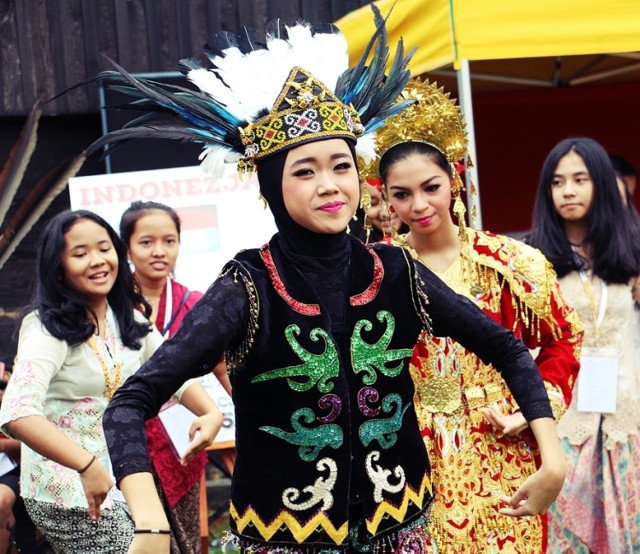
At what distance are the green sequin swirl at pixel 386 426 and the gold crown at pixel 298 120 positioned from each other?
0.69 m

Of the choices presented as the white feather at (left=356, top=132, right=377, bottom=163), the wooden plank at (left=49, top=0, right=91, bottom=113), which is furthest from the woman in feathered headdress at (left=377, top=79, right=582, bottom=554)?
the wooden plank at (left=49, top=0, right=91, bottom=113)

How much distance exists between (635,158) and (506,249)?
555 centimetres

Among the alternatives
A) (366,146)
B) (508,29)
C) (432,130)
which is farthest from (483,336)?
(508,29)

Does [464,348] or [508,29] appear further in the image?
[508,29]

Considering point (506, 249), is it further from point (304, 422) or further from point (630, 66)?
point (630, 66)

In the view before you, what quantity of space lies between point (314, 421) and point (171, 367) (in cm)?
40

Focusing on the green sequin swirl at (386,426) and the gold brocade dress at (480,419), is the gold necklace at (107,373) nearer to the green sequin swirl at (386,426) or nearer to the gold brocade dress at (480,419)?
the gold brocade dress at (480,419)

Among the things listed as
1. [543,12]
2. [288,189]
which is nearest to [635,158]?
[543,12]

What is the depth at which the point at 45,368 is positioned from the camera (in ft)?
13.8

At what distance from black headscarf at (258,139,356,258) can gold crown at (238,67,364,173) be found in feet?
0.10

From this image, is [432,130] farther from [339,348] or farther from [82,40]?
[82,40]

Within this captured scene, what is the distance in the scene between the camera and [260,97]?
3078 mm

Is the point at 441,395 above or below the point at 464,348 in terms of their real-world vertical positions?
below

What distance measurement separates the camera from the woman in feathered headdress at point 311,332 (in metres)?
2.90
